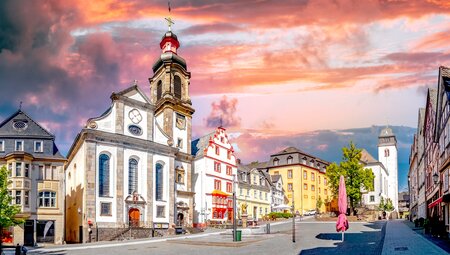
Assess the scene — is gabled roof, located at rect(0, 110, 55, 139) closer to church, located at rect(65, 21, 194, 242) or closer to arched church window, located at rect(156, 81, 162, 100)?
church, located at rect(65, 21, 194, 242)

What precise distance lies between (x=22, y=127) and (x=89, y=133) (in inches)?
266

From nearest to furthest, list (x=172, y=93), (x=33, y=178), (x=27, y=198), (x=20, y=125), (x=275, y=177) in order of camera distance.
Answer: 1. (x=27, y=198)
2. (x=33, y=178)
3. (x=20, y=125)
4. (x=172, y=93)
5. (x=275, y=177)

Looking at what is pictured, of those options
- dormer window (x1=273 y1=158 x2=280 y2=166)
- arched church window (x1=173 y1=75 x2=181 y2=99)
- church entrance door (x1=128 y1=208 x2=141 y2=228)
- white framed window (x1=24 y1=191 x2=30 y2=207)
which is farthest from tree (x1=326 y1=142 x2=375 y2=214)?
white framed window (x1=24 y1=191 x2=30 y2=207)

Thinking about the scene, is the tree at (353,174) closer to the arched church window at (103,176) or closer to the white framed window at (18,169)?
the arched church window at (103,176)

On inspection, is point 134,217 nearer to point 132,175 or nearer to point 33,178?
point 132,175

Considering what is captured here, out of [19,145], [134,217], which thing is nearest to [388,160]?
[134,217]

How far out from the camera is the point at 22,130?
50906 mm

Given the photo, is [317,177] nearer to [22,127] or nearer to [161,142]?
[161,142]

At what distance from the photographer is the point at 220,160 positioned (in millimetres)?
77812

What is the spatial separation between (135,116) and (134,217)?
38.4 ft

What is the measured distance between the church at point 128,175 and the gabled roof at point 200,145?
761 cm

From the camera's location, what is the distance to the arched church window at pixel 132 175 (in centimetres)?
5672

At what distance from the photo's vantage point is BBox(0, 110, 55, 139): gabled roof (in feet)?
166

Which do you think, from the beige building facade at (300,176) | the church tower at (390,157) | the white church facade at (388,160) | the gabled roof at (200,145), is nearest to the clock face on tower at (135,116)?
the gabled roof at (200,145)
